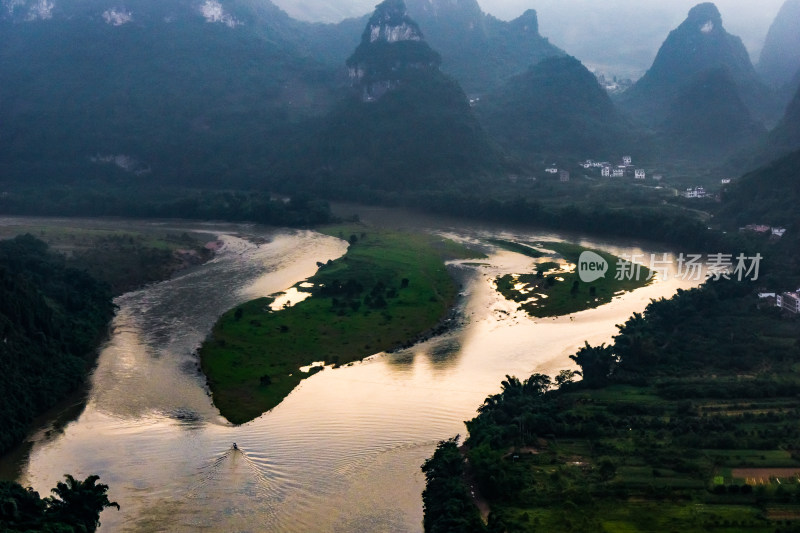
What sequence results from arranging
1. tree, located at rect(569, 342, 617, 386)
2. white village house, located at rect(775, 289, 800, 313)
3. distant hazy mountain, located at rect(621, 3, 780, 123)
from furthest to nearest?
1. distant hazy mountain, located at rect(621, 3, 780, 123)
2. white village house, located at rect(775, 289, 800, 313)
3. tree, located at rect(569, 342, 617, 386)

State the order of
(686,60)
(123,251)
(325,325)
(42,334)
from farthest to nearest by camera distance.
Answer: (686,60) → (123,251) → (325,325) → (42,334)

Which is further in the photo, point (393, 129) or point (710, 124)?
point (710, 124)

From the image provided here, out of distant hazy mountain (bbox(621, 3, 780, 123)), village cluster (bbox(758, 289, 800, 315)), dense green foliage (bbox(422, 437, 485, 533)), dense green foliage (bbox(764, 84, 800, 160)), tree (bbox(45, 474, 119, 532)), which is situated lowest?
tree (bbox(45, 474, 119, 532))

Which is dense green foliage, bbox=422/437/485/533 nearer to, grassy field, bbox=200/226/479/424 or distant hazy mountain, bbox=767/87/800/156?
grassy field, bbox=200/226/479/424

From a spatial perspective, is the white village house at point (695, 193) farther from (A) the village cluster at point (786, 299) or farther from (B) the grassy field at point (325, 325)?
(A) the village cluster at point (786, 299)

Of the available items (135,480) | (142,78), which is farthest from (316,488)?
(142,78)

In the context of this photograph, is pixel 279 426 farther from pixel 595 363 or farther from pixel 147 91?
pixel 147 91

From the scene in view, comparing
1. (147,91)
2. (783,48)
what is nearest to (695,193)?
(147,91)

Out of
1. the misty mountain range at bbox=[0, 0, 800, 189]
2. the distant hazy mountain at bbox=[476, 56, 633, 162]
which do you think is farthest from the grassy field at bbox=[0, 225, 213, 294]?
the distant hazy mountain at bbox=[476, 56, 633, 162]
